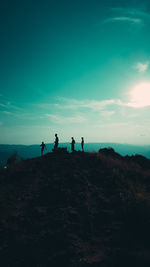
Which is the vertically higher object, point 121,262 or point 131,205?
point 131,205

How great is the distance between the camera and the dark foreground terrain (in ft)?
23.8

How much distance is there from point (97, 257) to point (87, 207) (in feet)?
11.9

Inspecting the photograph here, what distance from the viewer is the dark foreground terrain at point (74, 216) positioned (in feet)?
23.8

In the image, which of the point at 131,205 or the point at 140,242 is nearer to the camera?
the point at 140,242

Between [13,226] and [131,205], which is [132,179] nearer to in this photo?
[131,205]

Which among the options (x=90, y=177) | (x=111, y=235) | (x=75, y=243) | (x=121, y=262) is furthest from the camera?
(x=90, y=177)

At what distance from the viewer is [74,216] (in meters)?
9.97

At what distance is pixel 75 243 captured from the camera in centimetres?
802

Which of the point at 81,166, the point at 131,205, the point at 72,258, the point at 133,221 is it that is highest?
the point at 81,166

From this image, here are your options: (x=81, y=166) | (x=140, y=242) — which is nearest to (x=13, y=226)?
(x=140, y=242)

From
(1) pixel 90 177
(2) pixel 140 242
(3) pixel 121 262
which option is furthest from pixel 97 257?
(1) pixel 90 177

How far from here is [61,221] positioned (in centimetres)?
945

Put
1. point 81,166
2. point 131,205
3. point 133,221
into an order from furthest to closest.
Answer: point 81,166 → point 131,205 → point 133,221

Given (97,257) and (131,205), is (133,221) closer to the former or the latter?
(131,205)
